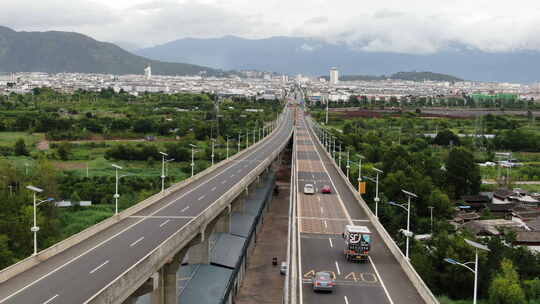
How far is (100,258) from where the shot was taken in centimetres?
2272

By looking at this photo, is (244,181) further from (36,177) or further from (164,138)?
(164,138)

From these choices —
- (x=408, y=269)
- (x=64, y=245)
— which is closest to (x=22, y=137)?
(x=64, y=245)

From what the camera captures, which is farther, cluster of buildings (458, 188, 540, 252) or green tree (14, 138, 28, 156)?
green tree (14, 138, 28, 156)

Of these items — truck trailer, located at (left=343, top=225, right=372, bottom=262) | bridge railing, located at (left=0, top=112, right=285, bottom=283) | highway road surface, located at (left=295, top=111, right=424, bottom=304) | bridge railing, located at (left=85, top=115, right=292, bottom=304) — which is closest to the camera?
bridge railing, located at (left=85, top=115, right=292, bottom=304)

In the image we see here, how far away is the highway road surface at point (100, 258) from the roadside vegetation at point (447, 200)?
47.0 feet

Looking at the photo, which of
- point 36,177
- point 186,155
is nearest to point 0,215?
point 36,177

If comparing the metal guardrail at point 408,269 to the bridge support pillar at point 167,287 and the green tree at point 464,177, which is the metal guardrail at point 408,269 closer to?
the bridge support pillar at point 167,287

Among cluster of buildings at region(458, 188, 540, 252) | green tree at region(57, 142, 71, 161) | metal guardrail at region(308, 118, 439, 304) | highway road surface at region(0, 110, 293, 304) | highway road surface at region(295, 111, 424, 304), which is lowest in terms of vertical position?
cluster of buildings at region(458, 188, 540, 252)

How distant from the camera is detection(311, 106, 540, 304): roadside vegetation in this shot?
111 feet

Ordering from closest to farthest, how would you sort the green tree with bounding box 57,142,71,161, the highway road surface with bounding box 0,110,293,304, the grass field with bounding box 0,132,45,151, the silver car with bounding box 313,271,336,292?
the highway road surface with bounding box 0,110,293,304 < the silver car with bounding box 313,271,336,292 < the green tree with bounding box 57,142,71,161 < the grass field with bounding box 0,132,45,151

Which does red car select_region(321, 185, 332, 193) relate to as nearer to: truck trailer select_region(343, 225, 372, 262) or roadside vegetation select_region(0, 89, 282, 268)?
truck trailer select_region(343, 225, 372, 262)

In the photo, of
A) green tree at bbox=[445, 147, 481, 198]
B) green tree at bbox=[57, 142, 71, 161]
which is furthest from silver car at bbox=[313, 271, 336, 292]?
green tree at bbox=[57, 142, 71, 161]

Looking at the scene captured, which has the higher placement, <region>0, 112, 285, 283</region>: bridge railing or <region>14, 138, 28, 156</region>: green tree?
<region>0, 112, 285, 283</region>: bridge railing

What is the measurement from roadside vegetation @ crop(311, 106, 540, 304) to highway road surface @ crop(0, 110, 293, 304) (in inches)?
564
